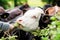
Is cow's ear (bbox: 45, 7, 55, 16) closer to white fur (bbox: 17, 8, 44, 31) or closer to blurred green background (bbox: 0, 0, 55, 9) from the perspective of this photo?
white fur (bbox: 17, 8, 44, 31)

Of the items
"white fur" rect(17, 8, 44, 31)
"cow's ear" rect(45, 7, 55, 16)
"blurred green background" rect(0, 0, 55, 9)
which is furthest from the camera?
"blurred green background" rect(0, 0, 55, 9)

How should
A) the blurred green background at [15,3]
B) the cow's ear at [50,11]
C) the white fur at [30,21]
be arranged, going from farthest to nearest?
1. the blurred green background at [15,3]
2. the cow's ear at [50,11]
3. the white fur at [30,21]

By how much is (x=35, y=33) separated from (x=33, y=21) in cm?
5

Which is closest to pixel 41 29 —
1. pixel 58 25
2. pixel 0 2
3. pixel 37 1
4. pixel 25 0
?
pixel 58 25

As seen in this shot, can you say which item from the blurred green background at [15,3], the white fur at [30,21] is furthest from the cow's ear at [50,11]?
the blurred green background at [15,3]

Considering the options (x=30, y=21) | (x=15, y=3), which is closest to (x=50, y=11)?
(x=30, y=21)

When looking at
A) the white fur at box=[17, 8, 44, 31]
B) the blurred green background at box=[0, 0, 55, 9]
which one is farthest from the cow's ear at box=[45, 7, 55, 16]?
the blurred green background at box=[0, 0, 55, 9]

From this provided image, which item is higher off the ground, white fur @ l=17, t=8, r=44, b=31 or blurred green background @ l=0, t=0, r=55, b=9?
white fur @ l=17, t=8, r=44, b=31

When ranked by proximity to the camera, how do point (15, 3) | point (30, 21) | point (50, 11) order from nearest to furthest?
point (30, 21) → point (50, 11) → point (15, 3)

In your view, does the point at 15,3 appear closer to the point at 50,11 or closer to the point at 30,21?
the point at 50,11

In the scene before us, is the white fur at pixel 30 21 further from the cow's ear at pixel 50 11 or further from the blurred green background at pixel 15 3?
the blurred green background at pixel 15 3

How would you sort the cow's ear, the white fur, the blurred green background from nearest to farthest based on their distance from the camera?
the white fur → the cow's ear → the blurred green background

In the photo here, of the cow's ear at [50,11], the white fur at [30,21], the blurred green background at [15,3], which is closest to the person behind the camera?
the white fur at [30,21]

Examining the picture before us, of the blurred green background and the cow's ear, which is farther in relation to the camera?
the blurred green background
